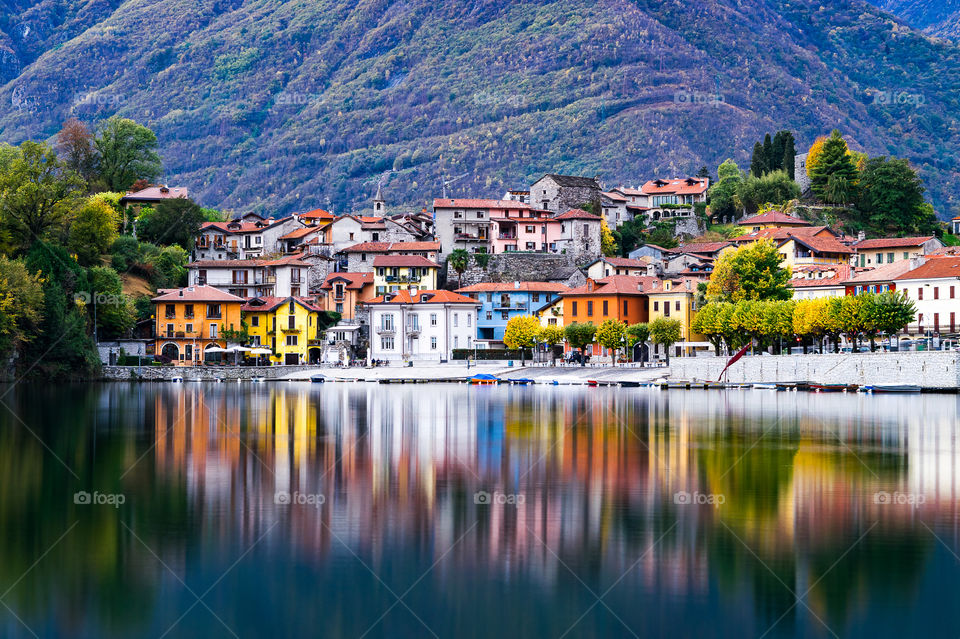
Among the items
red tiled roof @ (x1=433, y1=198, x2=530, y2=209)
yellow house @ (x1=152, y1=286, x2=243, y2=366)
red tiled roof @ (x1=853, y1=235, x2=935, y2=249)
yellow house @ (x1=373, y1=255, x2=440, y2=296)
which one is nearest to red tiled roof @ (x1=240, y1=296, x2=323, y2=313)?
yellow house @ (x1=152, y1=286, x2=243, y2=366)

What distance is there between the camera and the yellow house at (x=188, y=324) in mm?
99438

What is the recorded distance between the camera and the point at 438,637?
17609 mm

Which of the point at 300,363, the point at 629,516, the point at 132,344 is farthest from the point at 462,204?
the point at 629,516

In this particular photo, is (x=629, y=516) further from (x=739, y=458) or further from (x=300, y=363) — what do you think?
(x=300, y=363)

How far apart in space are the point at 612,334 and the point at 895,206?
50264mm

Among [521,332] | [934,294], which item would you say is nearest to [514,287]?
[521,332]

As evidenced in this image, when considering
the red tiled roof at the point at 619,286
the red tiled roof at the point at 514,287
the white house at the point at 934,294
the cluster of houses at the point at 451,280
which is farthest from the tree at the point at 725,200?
the white house at the point at 934,294

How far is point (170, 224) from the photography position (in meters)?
121

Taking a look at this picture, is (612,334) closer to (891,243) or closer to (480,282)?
(480,282)

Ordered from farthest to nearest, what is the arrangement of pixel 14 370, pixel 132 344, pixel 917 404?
pixel 132 344, pixel 14 370, pixel 917 404

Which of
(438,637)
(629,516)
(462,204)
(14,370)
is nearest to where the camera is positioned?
(438,637)

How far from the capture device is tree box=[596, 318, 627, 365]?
95062 millimetres

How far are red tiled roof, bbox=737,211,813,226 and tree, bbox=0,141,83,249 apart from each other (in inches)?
2598

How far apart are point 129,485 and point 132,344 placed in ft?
231
